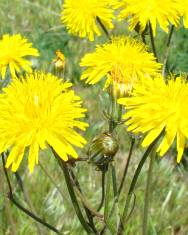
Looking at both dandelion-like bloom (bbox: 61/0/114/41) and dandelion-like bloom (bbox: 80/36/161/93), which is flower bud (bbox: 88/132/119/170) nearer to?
dandelion-like bloom (bbox: 80/36/161/93)

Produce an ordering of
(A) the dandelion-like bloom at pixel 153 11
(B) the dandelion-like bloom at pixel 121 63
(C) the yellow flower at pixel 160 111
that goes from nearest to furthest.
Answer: (C) the yellow flower at pixel 160 111
(B) the dandelion-like bloom at pixel 121 63
(A) the dandelion-like bloom at pixel 153 11

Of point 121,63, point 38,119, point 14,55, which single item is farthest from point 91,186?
point 38,119

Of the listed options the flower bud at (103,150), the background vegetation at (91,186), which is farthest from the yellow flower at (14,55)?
the flower bud at (103,150)

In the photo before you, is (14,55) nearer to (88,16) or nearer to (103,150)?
(88,16)

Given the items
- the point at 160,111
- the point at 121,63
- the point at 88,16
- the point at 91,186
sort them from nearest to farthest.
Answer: the point at 160,111, the point at 121,63, the point at 88,16, the point at 91,186

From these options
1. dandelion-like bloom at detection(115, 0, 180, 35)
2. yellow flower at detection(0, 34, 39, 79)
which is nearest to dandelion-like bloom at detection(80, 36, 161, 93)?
dandelion-like bloom at detection(115, 0, 180, 35)

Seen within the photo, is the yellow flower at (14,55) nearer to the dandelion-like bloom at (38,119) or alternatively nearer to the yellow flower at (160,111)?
the dandelion-like bloom at (38,119)

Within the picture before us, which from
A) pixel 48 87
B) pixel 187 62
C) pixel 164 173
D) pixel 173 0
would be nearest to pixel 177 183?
pixel 164 173
